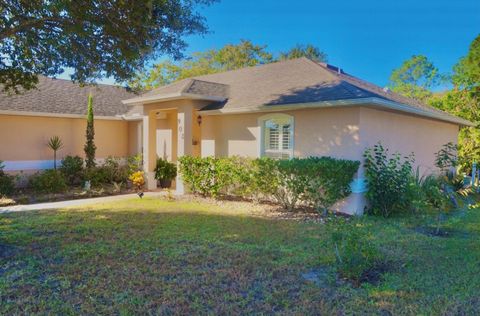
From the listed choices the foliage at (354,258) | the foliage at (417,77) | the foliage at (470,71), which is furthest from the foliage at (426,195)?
the foliage at (417,77)

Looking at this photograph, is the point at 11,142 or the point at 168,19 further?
the point at 11,142

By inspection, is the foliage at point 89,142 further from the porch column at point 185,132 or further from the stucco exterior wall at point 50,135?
the porch column at point 185,132

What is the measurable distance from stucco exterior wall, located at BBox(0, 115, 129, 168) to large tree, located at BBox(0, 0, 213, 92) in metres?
6.38

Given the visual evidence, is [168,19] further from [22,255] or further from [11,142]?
[11,142]

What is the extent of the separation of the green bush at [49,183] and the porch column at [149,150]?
3.27m

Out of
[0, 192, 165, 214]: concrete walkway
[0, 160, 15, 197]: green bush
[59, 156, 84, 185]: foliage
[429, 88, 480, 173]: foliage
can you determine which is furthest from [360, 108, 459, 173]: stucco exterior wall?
[0, 160, 15, 197]: green bush

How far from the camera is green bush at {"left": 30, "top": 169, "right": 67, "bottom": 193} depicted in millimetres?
13000

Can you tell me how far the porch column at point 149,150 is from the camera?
48.9 feet

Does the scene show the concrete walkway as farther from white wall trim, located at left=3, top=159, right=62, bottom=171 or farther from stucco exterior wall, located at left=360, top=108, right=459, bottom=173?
stucco exterior wall, located at left=360, top=108, right=459, bottom=173

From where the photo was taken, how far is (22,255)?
5.89 m

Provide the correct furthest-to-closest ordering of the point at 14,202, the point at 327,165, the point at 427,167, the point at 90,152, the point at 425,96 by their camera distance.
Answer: the point at 425,96, the point at 90,152, the point at 427,167, the point at 14,202, the point at 327,165

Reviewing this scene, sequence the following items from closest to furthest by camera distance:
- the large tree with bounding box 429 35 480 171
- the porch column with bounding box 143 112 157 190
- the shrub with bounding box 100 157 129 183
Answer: the porch column with bounding box 143 112 157 190
the shrub with bounding box 100 157 129 183
the large tree with bounding box 429 35 480 171

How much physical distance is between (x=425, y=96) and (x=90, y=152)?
92.5 ft

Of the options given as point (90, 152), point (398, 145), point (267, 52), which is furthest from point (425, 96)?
point (90, 152)
